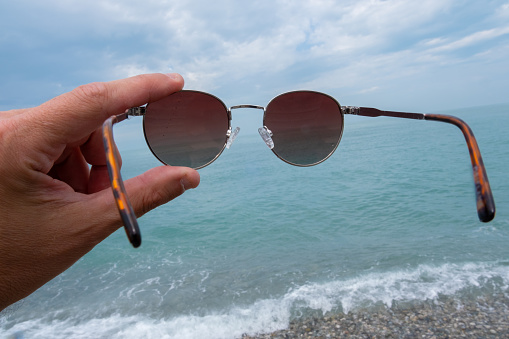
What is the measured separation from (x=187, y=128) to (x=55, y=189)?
831mm

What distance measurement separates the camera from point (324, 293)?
6.41m

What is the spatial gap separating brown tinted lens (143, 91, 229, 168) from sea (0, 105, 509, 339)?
3.07 m

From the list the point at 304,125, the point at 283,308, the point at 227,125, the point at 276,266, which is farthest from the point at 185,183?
the point at 276,266

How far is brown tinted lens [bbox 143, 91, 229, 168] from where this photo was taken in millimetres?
1911

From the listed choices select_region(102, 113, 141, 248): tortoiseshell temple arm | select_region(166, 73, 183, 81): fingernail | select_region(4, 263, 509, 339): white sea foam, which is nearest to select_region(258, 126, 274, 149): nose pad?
select_region(166, 73, 183, 81): fingernail

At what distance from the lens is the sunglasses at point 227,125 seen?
6.23ft

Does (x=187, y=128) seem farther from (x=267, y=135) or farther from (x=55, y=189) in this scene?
(x=55, y=189)

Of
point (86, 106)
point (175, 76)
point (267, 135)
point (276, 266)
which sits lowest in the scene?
point (276, 266)

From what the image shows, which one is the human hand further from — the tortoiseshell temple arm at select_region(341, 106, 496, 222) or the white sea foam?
the white sea foam

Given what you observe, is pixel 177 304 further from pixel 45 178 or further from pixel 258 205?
pixel 258 205

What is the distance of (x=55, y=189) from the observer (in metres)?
1.47

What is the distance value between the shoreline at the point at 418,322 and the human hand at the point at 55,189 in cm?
436

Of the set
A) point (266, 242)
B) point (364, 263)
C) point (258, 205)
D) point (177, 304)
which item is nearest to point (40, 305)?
point (177, 304)

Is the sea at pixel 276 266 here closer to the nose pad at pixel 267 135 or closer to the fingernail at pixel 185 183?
the nose pad at pixel 267 135
